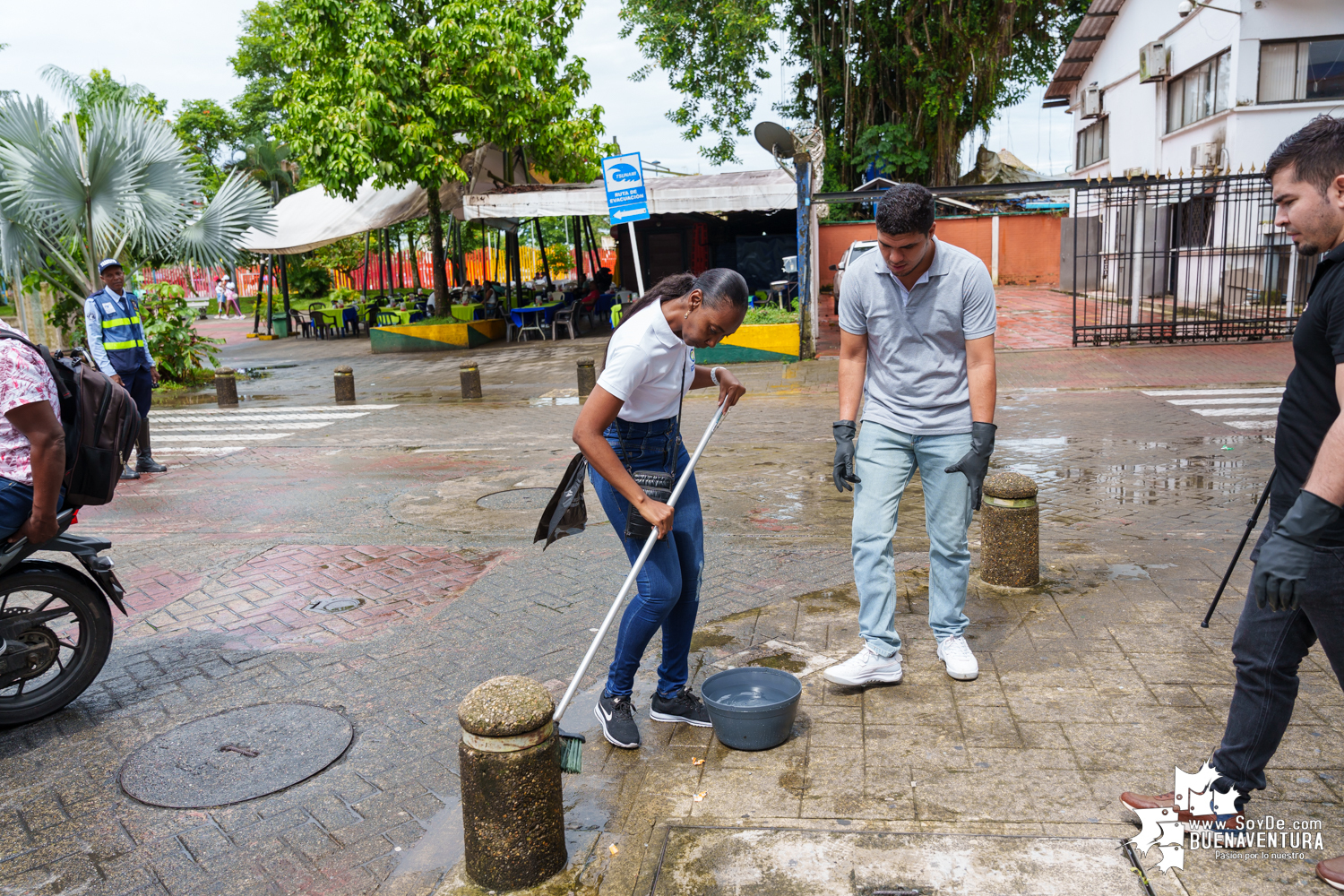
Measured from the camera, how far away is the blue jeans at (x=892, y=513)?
12.5 feet

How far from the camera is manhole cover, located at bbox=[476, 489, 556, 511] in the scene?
7.46 meters

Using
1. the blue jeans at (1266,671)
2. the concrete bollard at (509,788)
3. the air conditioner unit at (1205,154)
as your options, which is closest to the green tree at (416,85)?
the air conditioner unit at (1205,154)

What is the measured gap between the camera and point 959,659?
3.95 m

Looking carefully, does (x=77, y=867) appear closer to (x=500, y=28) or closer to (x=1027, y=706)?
(x=1027, y=706)

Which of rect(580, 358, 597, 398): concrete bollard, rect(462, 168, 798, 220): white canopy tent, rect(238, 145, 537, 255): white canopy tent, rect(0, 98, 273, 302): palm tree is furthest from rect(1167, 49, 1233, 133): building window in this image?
rect(0, 98, 273, 302): palm tree

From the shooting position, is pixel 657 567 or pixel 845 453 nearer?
pixel 657 567

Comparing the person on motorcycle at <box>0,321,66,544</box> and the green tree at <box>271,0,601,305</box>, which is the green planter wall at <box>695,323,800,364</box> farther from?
the person on motorcycle at <box>0,321,66,544</box>

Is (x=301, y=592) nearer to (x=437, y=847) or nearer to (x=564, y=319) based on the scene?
(x=437, y=847)

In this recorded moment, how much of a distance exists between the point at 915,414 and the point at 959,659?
1021mm

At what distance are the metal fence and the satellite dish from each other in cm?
430

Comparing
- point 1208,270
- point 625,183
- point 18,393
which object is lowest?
point 18,393

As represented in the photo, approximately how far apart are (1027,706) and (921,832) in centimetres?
102

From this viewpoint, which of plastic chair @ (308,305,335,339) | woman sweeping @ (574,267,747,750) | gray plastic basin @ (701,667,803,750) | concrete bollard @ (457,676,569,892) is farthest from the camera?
plastic chair @ (308,305,335,339)

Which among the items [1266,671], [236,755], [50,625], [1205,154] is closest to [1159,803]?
[1266,671]
